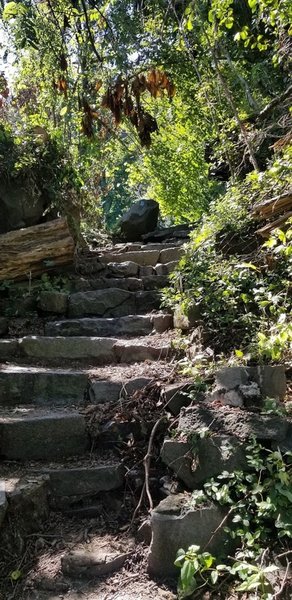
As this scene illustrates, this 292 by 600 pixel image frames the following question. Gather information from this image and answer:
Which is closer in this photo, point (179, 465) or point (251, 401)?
point (179, 465)

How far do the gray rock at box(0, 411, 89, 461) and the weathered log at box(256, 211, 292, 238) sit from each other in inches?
85.6

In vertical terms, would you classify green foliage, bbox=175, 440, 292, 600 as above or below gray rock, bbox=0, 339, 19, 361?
below

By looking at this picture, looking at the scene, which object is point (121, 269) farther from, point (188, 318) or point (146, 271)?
point (188, 318)

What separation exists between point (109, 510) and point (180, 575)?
0.68 meters

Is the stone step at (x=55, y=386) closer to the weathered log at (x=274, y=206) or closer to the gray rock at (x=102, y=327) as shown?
the gray rock at (x=102, y=327)

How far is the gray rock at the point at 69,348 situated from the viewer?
4074mm

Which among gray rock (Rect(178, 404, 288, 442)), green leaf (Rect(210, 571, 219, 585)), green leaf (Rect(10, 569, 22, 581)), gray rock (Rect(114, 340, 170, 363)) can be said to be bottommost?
green leaf (Rect(210, 571, 219, 585))

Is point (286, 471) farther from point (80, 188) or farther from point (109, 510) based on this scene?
point (80, 188)

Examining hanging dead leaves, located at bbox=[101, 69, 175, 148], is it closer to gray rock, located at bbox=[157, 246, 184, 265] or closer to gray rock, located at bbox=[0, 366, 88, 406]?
gray rock, located at bbox=[157, 246, 184, 265]

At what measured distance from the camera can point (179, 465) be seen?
2520 millimetres

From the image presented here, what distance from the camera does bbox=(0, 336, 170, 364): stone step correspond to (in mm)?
4016

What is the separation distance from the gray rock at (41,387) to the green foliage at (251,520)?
147 cm

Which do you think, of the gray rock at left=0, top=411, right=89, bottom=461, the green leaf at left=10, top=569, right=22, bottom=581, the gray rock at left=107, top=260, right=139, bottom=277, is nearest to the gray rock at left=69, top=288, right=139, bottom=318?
the gray rock at left=107, top=260, right=139, bottom=277

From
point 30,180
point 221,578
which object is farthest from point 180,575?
point 30,180
